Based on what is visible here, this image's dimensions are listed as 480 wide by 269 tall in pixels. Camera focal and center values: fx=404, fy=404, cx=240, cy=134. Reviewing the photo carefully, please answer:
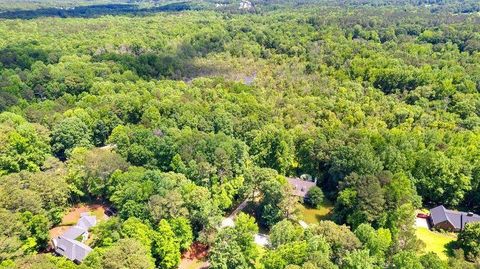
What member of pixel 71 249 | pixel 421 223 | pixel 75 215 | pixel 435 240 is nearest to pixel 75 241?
pixel 71 249

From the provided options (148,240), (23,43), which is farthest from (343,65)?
(23,43)

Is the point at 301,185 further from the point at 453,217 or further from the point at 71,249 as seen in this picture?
the point at 71,249

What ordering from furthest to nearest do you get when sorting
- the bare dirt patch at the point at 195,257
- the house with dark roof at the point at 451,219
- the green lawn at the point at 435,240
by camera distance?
the house with dark roof at the point at 451,219
the green lawn at the point at 435,240
the bare dirt patch at the point at 195,257

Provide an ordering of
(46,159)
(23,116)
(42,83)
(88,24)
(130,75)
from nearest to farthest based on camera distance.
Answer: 1. (46,159)
2. (23,116)
3. (42,83)
4. (130,75)
5. (88,24)

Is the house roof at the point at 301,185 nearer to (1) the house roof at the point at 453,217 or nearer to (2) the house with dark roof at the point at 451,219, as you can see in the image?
(1) the house roof at the point at 453,217

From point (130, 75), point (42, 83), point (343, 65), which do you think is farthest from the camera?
point (343, 65)

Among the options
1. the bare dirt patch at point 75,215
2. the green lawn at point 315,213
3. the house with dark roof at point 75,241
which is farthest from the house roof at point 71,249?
the green lawn at point 315,213

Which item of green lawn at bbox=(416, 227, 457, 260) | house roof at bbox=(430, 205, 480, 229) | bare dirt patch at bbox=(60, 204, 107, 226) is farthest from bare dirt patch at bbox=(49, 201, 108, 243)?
house roof at bbox=(430, 205, 480, 229)

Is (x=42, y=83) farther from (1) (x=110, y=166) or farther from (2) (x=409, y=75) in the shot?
(2) (x=409, y=75)
